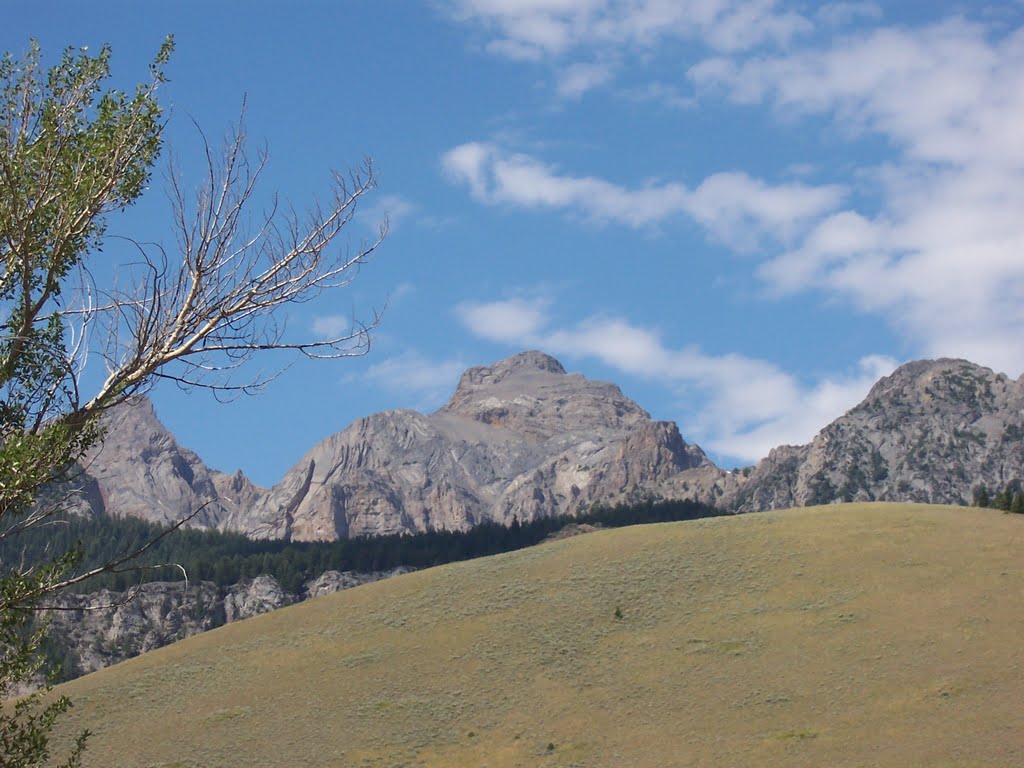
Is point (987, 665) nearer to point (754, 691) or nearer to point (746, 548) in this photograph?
point (754, 691)

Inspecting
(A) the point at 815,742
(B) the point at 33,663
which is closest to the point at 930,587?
(A) the point at 815,742

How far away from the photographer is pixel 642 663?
A: 276ft

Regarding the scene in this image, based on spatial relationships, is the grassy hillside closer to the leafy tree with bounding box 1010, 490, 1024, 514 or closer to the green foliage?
the leafy tree with bounding box 1010, 490, 1024, 514

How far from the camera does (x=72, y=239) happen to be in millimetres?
15359

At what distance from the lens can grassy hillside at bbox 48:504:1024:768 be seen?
6875 cm

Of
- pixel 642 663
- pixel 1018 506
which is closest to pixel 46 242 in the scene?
pixel 642 663

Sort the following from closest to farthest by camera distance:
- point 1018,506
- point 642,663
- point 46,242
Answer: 1. point 46,242
2. point 642,663
3. point 1018,506

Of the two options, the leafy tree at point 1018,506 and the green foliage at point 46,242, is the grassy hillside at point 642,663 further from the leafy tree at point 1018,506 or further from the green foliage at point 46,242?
the green foliage at point 46,242

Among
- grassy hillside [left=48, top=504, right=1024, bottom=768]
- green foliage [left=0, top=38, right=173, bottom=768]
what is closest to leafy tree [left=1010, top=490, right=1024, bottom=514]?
grassy hillside [left=48, top=504, right=1024, bottom=768]

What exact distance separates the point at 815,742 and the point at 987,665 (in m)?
15.0

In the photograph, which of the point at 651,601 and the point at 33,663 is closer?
the point at 33,663

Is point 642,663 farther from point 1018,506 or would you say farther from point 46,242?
point 46,242

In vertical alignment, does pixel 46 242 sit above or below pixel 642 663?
above

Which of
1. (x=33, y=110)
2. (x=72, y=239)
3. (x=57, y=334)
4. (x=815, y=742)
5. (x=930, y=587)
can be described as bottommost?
(x=815, y=742)
